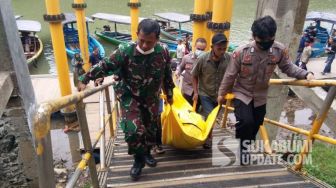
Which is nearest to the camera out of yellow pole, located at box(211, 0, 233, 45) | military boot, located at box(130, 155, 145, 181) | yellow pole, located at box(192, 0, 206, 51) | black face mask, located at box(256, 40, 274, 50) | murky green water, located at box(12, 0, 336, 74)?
black face mask, located at box(256, 40, 274, 50)

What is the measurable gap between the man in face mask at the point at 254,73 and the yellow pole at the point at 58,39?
6851mm

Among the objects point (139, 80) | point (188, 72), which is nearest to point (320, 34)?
point (188, 72)

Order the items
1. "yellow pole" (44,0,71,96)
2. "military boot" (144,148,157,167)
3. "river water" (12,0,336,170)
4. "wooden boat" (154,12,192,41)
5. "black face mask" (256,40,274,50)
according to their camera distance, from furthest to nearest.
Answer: "wooden boat" (154,12,192,41) → "river water" (12,0,336,170) → "yellow pole" (44,0,71,96) → "military boot" (144,148,157,167) → "black face mask" (256,40,274,50)

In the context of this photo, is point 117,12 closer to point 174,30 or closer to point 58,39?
point 174,30

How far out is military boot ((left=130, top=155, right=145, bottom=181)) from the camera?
2.89 metres

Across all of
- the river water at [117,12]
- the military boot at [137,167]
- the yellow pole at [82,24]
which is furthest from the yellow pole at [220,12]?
the yellow pole at [82,24]

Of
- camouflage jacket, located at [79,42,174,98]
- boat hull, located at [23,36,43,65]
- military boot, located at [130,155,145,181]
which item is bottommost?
boat hull, located at [23,36,43,65]

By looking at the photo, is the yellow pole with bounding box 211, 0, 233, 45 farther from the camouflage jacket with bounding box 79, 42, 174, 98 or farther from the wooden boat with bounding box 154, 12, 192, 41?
the wooden boat with bounding box 154, 12, 192, 41

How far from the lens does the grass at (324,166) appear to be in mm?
4548

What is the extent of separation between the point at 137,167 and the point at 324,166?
3505 millimetres

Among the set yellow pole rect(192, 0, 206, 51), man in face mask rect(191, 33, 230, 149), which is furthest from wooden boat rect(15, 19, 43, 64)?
man in face mask rect(191, 33, 230, 149)

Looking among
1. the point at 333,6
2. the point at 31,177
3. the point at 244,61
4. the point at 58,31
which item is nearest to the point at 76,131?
the point at 58,31

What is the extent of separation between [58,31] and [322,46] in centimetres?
1347

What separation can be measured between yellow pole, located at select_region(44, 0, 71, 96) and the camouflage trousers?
6.65m
